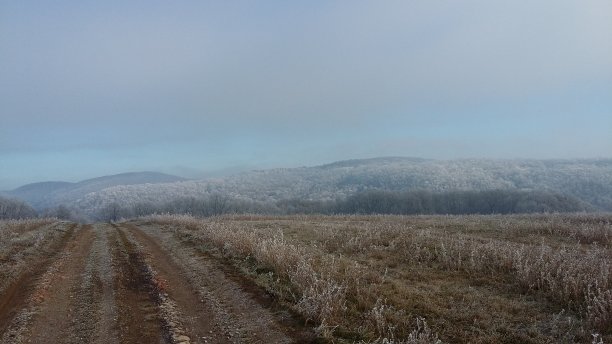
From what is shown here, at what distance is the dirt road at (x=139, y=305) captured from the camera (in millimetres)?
8695

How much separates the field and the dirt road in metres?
0.04

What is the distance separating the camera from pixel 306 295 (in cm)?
1013

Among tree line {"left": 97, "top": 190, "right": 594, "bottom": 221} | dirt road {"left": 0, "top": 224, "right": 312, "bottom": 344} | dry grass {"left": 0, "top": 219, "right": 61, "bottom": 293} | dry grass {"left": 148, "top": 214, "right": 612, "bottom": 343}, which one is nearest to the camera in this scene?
dry grass {"left": 148, "top": 214, "right": 612, "bottom": 343}

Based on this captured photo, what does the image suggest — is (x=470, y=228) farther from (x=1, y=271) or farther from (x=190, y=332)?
(x=1, y=271)

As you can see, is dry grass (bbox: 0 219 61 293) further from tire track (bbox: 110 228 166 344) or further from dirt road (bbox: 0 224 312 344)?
tire track (bbox: 110 228 166 344)

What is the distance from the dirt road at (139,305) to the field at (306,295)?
0.13ft

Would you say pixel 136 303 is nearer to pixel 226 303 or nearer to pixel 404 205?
pixel 226 303

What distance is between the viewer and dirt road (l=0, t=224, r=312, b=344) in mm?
8695

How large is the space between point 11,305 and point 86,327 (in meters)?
3.15

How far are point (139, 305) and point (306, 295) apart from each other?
14.1ft

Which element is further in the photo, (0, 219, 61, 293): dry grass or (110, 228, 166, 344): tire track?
(0, 219, 61, 293): dry grass

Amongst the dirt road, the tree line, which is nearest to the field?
the dirt road

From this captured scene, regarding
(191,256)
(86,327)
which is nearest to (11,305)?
(86,327)

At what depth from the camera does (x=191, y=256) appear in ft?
55.9
